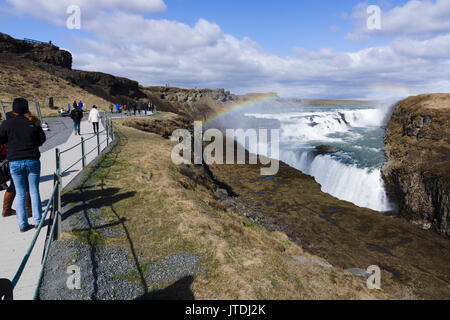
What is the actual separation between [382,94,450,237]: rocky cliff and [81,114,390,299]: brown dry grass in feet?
46.8

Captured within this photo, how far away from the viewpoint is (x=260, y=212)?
67.3ft

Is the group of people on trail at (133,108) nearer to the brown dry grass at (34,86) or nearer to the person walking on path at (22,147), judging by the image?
the brown dry grass at (34,86)

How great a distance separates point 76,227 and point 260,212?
1540cm

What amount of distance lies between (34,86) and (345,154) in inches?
2020

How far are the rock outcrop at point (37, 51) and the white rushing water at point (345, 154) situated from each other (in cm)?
5396

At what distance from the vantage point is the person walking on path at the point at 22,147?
5.07 m

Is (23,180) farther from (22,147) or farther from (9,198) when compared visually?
(9,198)

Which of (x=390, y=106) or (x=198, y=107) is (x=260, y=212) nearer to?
(x=390, y=106)

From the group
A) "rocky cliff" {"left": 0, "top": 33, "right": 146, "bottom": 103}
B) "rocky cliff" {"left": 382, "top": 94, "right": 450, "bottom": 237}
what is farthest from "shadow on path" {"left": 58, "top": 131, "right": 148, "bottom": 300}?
"rocky cliff" {"left": 0, "top": 33, "right": 146, "bottom": 103}

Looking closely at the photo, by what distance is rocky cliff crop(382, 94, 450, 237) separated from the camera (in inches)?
734

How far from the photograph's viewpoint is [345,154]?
110 feet

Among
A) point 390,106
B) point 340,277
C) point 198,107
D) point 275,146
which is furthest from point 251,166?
point 198,107

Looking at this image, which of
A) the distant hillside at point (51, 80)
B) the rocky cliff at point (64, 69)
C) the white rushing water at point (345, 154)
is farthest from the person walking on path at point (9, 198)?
the rocky cliff at point (64, 69)

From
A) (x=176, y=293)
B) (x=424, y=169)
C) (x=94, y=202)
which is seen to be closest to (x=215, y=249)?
(x=176, y=293)
